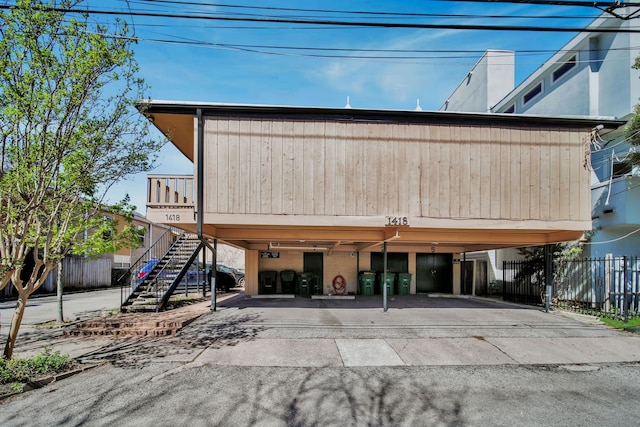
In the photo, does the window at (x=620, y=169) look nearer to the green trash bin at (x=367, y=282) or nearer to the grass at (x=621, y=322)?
the grass at (x=621, y=322)

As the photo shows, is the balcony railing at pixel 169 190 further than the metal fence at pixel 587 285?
No

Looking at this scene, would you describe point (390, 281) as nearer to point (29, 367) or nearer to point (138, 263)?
point (138, 263)

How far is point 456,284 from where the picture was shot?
1557 cm

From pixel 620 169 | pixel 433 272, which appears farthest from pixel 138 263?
pixel 620 169

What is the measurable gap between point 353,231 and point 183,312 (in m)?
5.43

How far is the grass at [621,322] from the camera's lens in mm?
8711

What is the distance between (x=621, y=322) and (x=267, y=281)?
1124 cm

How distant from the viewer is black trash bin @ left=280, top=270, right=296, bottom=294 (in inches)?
557

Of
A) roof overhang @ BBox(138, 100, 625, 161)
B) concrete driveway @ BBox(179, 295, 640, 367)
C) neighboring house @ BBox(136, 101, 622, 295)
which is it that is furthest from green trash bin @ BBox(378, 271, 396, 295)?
roof overhang @ BBox(138, 100, 625, 161)

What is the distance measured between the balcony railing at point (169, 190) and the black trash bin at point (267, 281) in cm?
564

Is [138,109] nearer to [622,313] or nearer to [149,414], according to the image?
[149,414]

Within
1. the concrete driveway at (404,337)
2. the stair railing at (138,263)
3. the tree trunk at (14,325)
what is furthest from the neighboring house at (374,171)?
the tree trunk at (14,325)

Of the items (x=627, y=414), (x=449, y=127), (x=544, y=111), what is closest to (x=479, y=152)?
(x=449, y=127)

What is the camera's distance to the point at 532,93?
1823cm
